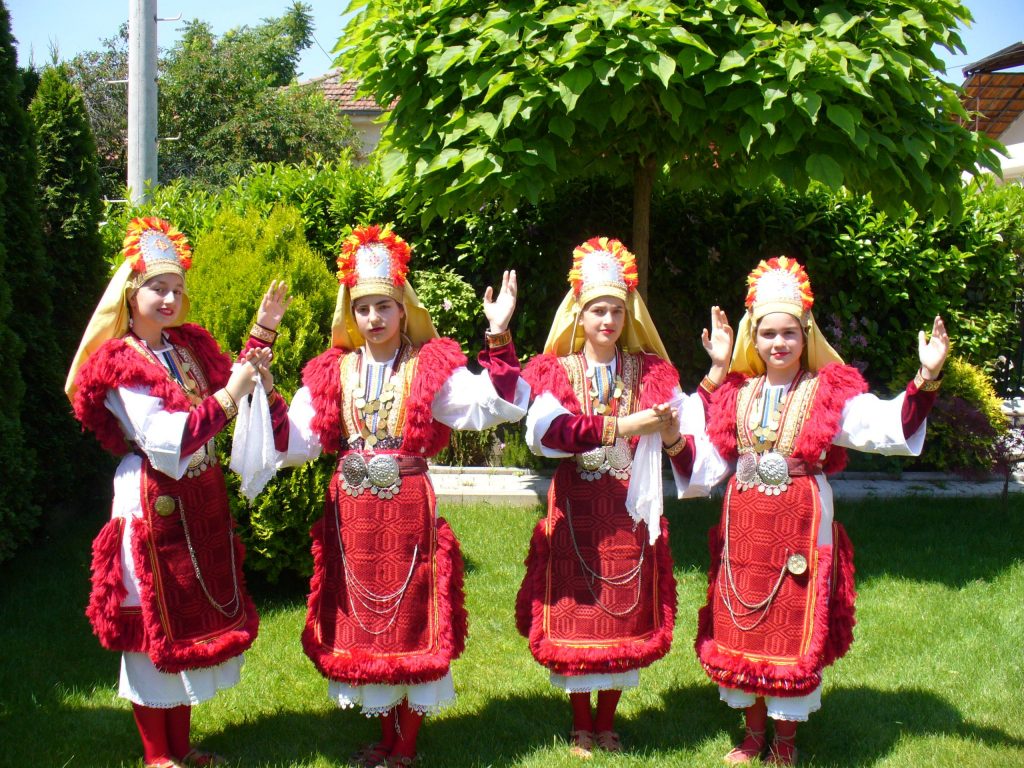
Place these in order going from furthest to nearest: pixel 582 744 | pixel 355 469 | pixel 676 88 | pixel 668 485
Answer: pixel 668 485 → pixel 676 88 → pixel 582 744 → pixel 355 469

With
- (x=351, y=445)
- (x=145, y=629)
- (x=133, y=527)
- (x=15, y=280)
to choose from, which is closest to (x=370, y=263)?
(x=351, y=445)

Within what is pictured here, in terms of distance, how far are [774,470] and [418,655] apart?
1.48 m

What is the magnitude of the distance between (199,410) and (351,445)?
1.88ft

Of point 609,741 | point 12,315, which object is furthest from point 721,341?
point 12,315

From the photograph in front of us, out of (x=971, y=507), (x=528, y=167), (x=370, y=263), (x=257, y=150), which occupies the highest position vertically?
(x=257, y=150)

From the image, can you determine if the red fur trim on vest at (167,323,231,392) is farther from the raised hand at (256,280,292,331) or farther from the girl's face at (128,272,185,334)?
the raised hand at (256,280,292,331)

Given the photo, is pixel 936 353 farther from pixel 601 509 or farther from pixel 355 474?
pixel 355 474

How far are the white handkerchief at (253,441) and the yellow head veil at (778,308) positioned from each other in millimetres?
1814

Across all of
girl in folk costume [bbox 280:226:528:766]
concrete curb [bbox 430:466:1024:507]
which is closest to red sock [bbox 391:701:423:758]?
girl in folk costume [bbox 280:226:528:766]

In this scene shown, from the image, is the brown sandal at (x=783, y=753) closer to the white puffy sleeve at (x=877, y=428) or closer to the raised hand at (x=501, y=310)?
the white puffy sleeve at (x=877, y=428)

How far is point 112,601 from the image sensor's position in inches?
129

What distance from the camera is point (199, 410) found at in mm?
3186

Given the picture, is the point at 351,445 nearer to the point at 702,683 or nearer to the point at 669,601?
the point at 669,601

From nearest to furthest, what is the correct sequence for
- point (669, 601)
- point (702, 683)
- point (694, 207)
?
point (669, 601)
point (702, 683)
point (694, 207)
